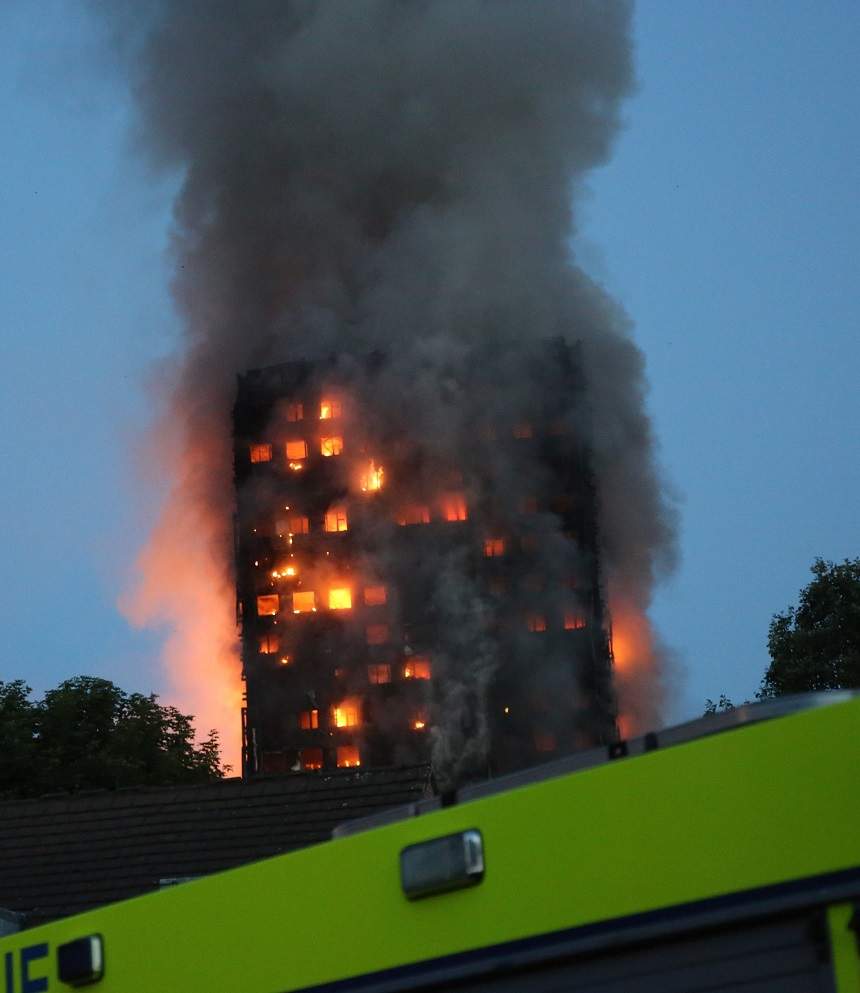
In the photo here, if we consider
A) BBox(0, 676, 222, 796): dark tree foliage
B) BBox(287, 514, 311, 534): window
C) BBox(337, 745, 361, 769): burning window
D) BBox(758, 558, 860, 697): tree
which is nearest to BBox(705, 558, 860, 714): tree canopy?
BBox(758, 558, 860, 697): tree

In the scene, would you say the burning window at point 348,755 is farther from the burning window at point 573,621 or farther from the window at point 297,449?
the window at point 297,449

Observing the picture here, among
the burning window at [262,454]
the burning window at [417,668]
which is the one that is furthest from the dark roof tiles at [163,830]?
the burning window at [262,454]

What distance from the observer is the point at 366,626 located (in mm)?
76250

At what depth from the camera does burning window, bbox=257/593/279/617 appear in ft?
257

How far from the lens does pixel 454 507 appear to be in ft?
261

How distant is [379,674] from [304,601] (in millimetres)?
5892

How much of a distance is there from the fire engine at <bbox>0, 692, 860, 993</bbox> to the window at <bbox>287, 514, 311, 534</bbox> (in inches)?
3019

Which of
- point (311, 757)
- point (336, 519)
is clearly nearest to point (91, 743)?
point (311, 757)

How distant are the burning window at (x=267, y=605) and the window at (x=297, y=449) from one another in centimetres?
743

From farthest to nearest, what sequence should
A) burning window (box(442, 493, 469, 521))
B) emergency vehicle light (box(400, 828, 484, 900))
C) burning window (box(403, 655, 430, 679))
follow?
burning window (box(442, 493, 469, 521)) < burning window (box(403, 655, 430, 679)) < emergency vehicle light (box(400, 828, 484, 900))

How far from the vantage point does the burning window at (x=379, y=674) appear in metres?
74.2

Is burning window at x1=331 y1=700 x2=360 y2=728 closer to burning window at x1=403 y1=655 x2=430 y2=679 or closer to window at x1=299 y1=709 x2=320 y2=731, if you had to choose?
window at x1=299 y1=709 x2=320 y2=731

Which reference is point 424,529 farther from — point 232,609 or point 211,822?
point 211,822

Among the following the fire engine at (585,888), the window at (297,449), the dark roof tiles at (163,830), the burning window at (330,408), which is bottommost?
the fire engine at (585,888)
